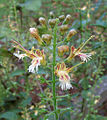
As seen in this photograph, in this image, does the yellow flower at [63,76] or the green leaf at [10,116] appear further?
the green leaf at [10,116]

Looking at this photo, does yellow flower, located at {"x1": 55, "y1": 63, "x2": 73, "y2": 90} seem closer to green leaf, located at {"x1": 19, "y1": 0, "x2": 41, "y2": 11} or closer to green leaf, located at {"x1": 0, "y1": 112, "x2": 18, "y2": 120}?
green leaf, located at {"x1": 0, "y1": 112, "x2": 18, "y2": 120}

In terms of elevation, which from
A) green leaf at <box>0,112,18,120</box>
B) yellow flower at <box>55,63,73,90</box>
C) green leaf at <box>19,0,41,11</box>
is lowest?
green leaf at <box>0,112,18,120</box>

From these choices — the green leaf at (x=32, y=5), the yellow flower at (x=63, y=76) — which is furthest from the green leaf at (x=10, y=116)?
the green leaf at (x=32, y=5)

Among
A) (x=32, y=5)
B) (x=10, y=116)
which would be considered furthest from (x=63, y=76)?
(x=32, y=5)

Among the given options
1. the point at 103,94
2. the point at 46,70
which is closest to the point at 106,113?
the point at 103,94

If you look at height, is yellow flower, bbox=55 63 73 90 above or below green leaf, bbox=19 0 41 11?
below

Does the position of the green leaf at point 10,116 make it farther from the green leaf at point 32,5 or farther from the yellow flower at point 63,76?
the green leaf at point 32,5

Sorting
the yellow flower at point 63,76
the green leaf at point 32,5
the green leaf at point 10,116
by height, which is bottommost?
the green leaf at point 10,116

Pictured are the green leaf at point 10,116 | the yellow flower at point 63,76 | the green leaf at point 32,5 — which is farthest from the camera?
the green leaf at point 32,5

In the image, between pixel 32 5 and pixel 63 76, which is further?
pixel 32 5

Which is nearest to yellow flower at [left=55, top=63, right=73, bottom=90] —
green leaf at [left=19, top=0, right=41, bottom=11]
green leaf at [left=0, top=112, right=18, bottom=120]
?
green leaf at [left=0, top=112, right=18, bottom=120]

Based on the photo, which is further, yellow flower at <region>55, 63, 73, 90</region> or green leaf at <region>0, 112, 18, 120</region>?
green leaf at <region>0, 112, 18, 120</region>

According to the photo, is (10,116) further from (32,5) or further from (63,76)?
(32,5)

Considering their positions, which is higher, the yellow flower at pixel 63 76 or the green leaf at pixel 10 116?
the yellow flower at pixel 63 76
